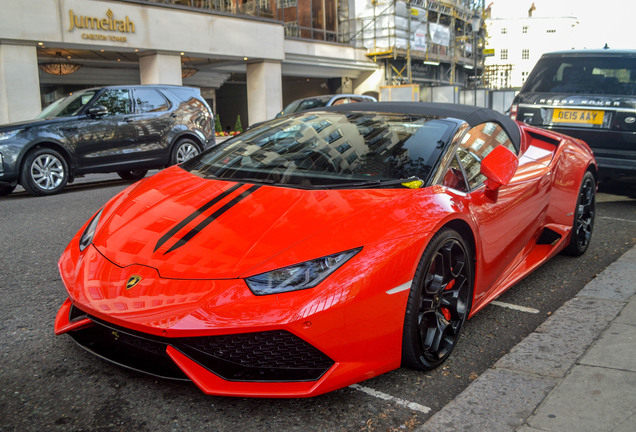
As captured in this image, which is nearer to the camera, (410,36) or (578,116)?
(578,116)

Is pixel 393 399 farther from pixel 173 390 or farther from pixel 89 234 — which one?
pixel 89 234

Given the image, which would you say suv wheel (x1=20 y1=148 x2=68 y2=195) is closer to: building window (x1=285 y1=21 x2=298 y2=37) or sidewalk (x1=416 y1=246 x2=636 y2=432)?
sidewalk (x1=416 y1=246 x2=636 y2=432)

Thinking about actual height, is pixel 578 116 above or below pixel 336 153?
above

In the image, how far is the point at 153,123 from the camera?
35.3 ft

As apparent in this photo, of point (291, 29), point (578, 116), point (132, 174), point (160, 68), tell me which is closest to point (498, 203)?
point (578, 116)

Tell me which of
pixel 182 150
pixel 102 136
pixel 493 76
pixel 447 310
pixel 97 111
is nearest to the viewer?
pixel 447 310

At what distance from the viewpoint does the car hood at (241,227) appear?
2527mm

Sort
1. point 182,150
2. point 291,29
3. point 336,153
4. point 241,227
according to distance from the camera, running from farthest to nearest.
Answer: point 291,29 < point 182,150 < point 336,153 < point 241,227

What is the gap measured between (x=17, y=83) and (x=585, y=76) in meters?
18.0

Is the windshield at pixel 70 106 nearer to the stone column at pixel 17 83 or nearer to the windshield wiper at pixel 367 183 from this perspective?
the windshield wiper at pixel 367 183

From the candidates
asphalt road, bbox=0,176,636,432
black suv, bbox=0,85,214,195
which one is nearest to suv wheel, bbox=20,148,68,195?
black suv, bbox=0,85,214,195

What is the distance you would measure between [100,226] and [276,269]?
1185 millimetres

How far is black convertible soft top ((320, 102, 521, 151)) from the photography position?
3770 millimetres

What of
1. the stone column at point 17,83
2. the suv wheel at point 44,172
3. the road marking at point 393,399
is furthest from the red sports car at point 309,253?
the stone column at point 17,83
